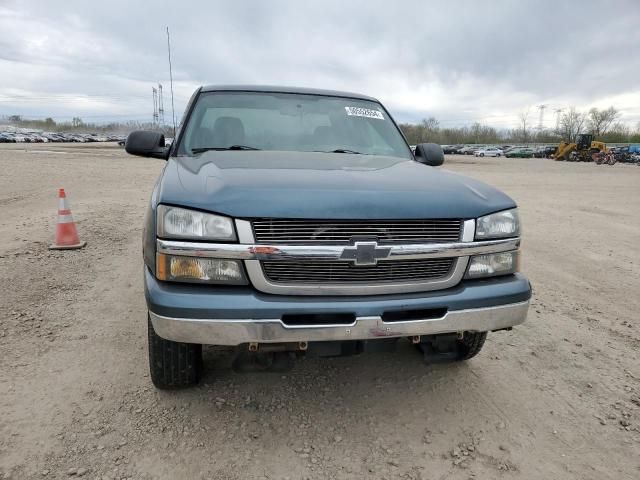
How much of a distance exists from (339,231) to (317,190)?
22 centimetres

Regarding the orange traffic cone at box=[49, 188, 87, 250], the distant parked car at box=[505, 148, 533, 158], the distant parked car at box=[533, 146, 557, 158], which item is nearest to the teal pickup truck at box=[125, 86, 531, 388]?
the orange traffic cone at box=[49, 188, 87, 250]

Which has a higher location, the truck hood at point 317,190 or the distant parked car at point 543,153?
Result: the distant parked car at point 543,153

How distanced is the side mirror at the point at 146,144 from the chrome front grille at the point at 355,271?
1.96 meters

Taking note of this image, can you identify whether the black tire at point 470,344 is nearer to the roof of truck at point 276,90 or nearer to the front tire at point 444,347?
the front tire at point 444,347

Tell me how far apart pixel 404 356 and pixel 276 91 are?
2282 mm

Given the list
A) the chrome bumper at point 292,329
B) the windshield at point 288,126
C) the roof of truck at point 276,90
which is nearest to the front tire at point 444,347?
the chrome bumper at point 292,329

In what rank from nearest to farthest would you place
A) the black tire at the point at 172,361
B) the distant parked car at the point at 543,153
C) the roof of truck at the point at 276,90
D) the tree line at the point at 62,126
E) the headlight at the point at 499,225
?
the headlight at the point at 499,225 → the black tire at the point at 172,361 → the roof of truck at the point at 276,90 → the distant parked car at the point at 543,153 → the tree line at the point at 62,126

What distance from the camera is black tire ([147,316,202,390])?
94.4 inches

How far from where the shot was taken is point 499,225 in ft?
7.70

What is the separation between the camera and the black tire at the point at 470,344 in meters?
2.76

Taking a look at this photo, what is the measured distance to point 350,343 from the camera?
6.98 feet

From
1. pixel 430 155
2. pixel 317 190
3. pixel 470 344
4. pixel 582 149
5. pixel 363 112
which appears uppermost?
pixel 582 149

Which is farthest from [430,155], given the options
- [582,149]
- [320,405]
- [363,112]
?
[582,149]

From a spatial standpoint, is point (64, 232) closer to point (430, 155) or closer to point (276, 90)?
point (276, 90)
